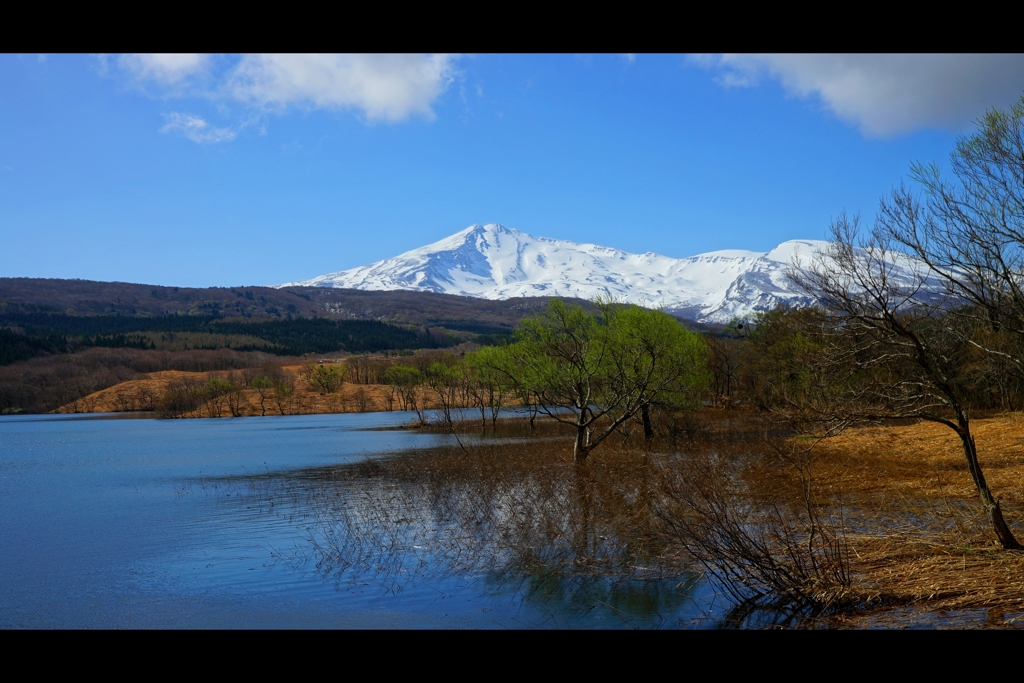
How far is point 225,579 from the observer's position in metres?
17.0

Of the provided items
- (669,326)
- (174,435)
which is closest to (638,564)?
(669,326)

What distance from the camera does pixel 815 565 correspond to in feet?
36.6

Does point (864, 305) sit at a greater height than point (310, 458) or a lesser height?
greater

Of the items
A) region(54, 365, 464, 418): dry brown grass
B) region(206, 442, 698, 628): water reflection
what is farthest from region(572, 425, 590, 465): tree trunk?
region(54, 365, 464, 418): dry brown grass

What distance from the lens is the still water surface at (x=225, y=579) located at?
44.1 feet

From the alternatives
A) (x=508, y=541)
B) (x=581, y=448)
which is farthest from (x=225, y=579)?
(x=581, y=448)

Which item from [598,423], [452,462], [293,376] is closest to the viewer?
[452,462]

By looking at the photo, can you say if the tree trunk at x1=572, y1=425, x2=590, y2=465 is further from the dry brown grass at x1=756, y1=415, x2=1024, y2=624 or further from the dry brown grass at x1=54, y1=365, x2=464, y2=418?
the dry brown grass at x1=54, y1=365, x2=464, y2=418

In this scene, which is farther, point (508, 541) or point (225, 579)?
point (508, 541)

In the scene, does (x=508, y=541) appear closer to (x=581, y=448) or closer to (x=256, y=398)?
(x=581, y=448)

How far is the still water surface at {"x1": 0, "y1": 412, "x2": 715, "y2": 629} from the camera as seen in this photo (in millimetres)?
13430
